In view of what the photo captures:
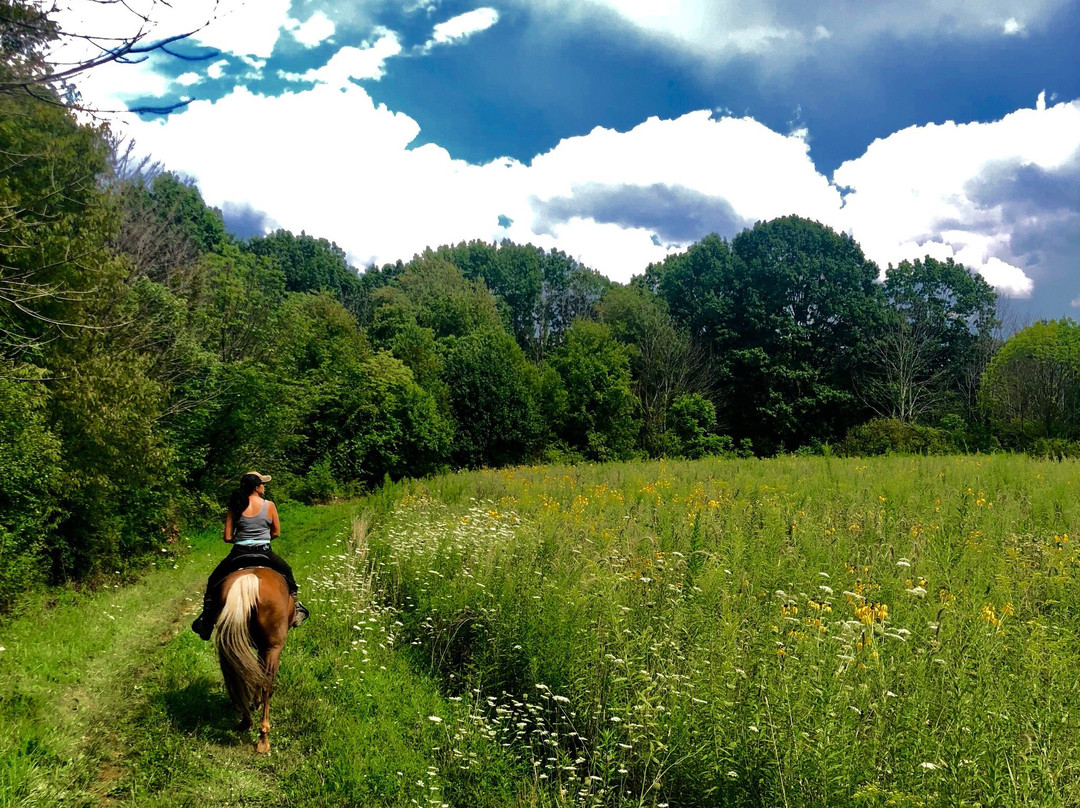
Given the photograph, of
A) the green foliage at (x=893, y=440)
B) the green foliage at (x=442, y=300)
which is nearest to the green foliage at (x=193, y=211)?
the green foliage at (x=442, y=300)

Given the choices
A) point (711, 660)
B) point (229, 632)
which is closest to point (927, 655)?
point (711, 660)

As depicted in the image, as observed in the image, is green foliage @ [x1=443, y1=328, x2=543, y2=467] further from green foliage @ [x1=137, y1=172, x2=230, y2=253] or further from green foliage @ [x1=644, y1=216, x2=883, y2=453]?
green foliage @ [x1=137, y1=172, x2=230, y2=253]

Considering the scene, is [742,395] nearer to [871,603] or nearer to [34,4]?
[871,603]

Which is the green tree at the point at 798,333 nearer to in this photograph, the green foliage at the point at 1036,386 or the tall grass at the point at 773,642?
the green foliage at the point at 1036,386

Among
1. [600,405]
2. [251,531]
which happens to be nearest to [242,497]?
[251,531]

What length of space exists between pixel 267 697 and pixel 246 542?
1571 mm

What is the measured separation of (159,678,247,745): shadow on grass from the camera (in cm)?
618

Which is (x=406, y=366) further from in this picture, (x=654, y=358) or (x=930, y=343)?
(x=930, y=343)

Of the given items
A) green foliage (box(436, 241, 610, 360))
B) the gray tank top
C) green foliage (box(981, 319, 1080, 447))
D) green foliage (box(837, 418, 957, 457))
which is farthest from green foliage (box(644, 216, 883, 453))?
the gray tank top

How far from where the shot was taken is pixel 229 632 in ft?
20.1

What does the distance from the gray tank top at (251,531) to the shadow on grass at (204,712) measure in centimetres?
174

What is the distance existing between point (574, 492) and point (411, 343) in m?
30.9

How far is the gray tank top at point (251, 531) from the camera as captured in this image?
684 cm

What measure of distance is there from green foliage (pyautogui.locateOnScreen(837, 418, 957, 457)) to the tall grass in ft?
52.5
